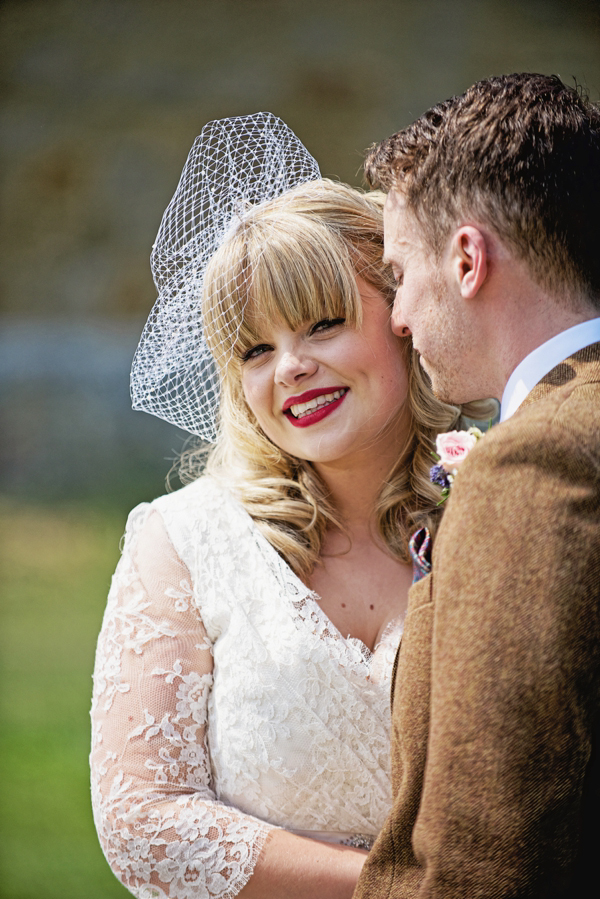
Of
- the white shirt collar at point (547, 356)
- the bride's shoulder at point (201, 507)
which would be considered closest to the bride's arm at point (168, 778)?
the bride's shoulder at point (201, 507)

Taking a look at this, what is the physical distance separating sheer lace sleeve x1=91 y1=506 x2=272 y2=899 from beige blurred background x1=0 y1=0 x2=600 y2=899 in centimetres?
268

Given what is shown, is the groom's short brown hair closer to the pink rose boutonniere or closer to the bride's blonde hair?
the pink rose boutonniere

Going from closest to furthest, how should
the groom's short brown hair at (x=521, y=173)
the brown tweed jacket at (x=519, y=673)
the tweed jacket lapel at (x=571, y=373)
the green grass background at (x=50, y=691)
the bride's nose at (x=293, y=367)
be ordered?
the brown tweed jacket at (x=519, y=673) < the tweed jacket lapel at (x=571, y=373) < the groom's short brown hair at (x=521, y=173) < the bride's nose at (x=293, y=367) < the green grass background at (x=50, y=691)

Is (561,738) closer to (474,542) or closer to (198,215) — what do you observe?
(474,542)

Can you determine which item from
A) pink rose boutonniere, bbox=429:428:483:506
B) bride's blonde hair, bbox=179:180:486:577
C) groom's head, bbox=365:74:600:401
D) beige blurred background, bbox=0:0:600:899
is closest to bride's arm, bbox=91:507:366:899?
bride's blonde hair, bbox=179:180:486:577

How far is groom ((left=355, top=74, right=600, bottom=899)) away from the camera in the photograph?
37.4 inches

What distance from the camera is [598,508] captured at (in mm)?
982

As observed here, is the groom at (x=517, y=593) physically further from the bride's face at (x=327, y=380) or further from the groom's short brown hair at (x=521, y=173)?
the bride's face at (x=327, y=380)

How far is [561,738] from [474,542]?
246 millimetres

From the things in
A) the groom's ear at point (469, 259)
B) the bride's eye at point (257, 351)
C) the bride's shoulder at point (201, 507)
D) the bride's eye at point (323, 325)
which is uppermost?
the groom's ear at point (469, 259)

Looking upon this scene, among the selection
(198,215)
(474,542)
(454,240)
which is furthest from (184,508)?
(474,542)

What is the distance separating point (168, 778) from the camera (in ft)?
6.03

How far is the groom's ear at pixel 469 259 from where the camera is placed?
128 centimetres

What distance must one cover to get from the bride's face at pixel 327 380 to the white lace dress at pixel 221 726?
1.28ft
